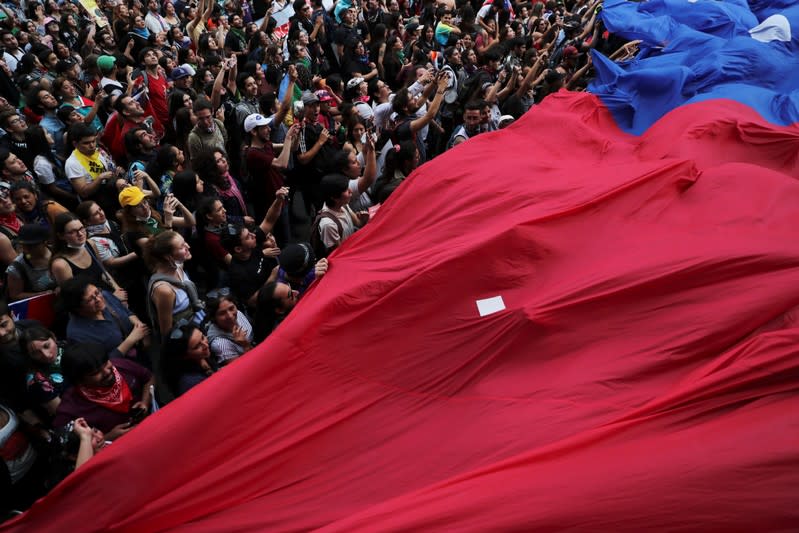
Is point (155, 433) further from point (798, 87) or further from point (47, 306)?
point (798, 87)

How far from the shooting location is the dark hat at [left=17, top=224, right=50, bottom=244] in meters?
3.74

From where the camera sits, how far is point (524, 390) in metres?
2.79

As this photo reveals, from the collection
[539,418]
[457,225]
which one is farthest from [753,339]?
[457,225]

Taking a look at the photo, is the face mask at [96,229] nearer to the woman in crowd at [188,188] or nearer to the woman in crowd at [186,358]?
the woman in crowd at [188,188]

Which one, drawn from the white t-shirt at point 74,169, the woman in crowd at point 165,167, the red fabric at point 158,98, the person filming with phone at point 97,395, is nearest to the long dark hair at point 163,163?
the woman in crowd at point 165,167

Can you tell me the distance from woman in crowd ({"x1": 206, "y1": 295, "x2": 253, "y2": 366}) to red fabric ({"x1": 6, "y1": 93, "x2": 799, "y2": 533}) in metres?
0.41

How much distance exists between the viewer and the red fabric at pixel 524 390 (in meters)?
2.16

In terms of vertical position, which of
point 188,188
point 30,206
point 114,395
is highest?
point 30,206

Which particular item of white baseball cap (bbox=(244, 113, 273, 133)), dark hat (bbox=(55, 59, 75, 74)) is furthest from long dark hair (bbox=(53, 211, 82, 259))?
dark hat (bbox=(55, 59, 75, 74))

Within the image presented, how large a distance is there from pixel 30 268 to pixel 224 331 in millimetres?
1252

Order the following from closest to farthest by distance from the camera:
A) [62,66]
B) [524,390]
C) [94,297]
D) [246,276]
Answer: [524,390] < [94,297] < [246,276] < [62,66]

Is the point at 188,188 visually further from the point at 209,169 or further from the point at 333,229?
the point at 333,229

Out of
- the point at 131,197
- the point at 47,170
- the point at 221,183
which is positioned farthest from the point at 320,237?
the point at 47,170

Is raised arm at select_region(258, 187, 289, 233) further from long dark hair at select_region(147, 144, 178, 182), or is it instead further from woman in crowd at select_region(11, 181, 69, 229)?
woman in crowd at select_region(11, 181, 69, 229)
